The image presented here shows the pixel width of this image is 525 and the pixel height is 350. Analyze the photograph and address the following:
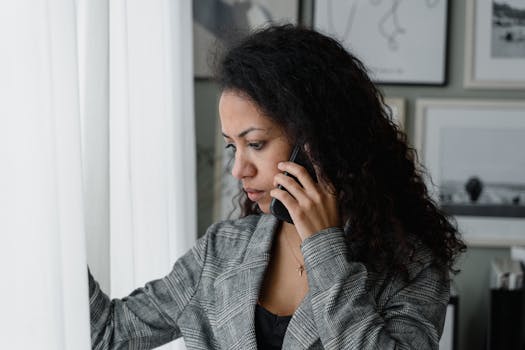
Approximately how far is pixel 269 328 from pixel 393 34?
4.25 feet

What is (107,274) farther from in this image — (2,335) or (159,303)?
(2,335)

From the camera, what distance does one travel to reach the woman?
1170 mm

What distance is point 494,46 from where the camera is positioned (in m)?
2.30

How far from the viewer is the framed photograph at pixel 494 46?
228 cm

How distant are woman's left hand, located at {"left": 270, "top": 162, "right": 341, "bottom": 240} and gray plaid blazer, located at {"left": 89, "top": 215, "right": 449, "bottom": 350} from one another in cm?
2

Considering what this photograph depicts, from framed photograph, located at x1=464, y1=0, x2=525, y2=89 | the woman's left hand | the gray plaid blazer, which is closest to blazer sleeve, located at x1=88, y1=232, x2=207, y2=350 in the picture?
the gray plaid blazer

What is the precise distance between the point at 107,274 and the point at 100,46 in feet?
1.28

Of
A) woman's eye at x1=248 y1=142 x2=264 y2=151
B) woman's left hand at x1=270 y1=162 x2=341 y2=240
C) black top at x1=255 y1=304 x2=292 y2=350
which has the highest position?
woman's eye at x1=248 y1=142 x2=264 y2=151

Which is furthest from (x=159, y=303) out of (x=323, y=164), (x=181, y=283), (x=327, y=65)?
(x=327, y=65)

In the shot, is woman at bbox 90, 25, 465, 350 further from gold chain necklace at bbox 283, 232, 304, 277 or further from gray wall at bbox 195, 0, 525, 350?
gray wall at bbox 195, 0, 525, 350

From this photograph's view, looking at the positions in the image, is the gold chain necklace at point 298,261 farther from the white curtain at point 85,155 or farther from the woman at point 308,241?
the white curtain at point 85,155

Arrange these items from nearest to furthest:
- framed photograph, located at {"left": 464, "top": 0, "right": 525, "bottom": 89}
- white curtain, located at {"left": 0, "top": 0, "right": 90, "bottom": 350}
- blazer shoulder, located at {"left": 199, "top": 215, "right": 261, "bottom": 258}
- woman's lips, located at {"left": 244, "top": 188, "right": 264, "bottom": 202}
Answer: white curtain, located at {"left": 0, "top": 0, "right": 90, "bottom": 350}, woman's lips, located at {"left": 244, "top": 188, "right": 264, "bottom": 202}, blazer shoulder, located at {"left": 199, "top": 215, "right": 261, "bottom": 258}, framed photograph, located at {"left": 464, "top": 0, "right": 525, "bottom": 89}

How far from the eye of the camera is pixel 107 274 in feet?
4.50

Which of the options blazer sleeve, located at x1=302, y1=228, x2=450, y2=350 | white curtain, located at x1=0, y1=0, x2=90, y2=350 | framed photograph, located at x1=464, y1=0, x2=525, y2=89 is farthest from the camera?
framed photograph, located at x1=464, y1=0, x2=525, y2=89
